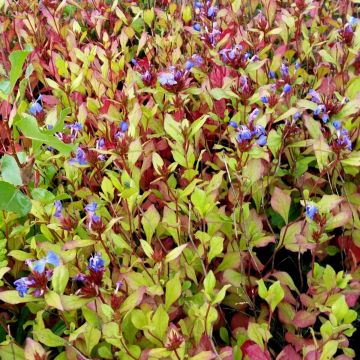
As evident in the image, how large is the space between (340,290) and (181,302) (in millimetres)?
340

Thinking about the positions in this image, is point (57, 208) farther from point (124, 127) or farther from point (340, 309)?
point (340, 309)

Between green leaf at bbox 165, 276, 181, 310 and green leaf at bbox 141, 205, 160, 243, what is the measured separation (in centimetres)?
17

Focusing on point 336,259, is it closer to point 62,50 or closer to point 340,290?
point 340,290

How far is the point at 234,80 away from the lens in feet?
5.36

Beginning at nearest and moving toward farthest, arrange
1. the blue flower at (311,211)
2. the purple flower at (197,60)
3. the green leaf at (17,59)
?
the green leaf at (17,59) < the blue flower at (311,211) < the purple flower at (197,60)

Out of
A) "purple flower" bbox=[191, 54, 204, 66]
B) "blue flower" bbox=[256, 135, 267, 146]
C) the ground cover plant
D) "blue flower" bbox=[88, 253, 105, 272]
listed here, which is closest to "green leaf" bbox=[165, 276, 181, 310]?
the ground cover plant

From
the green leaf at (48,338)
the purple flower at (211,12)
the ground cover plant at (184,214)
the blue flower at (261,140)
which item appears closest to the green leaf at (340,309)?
the ground cover plant at (184,214)

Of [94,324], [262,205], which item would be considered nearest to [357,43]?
[262,205]

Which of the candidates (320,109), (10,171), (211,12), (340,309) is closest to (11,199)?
(10,171)

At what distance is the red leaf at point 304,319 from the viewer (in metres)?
1.23

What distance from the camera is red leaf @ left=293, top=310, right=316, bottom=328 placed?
48.6 inches

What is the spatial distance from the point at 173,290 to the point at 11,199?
36 centimetres

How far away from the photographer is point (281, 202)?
1391mm

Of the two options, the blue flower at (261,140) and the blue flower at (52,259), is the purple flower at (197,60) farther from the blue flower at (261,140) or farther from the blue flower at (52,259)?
the blue flower at (52,259)
